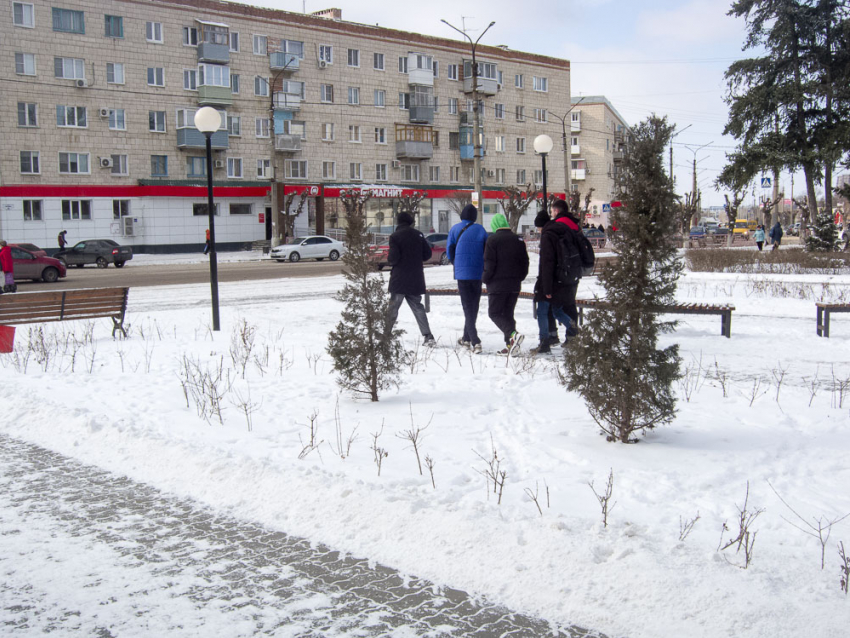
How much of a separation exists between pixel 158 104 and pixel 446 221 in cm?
2278

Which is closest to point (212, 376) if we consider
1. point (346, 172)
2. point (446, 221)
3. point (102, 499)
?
point (102, 499)

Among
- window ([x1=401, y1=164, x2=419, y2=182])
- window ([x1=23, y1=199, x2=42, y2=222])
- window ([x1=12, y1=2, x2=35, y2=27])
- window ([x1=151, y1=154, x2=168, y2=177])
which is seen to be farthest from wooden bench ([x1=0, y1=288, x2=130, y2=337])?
window ([x1=401, y1=164, x2=419, y2=182])

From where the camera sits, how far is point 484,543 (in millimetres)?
4133

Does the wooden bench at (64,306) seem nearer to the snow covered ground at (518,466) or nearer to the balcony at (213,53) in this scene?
the snow covered ground at (518,466)

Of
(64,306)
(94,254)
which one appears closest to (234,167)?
(94,254)

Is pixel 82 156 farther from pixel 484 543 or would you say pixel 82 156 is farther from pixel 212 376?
pixel 484 543

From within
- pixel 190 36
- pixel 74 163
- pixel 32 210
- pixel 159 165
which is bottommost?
pixel 32 210

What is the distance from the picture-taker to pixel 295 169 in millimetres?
54250

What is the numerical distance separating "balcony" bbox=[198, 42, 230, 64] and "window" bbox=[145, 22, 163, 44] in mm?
2316

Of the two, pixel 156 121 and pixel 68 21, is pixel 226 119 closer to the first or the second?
pixel 156 121

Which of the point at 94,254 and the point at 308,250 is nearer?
the point at 94,254

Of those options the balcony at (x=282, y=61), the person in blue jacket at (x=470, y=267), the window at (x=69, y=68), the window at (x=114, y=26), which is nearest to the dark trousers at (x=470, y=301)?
the person in blue jacket at (x=470, y=267)

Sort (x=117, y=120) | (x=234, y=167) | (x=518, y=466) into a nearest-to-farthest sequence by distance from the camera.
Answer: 1. (x=518, y=466)
2. (x=117, y=120)
3. (x=234, y=167)

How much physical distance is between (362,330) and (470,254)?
10.0ft
